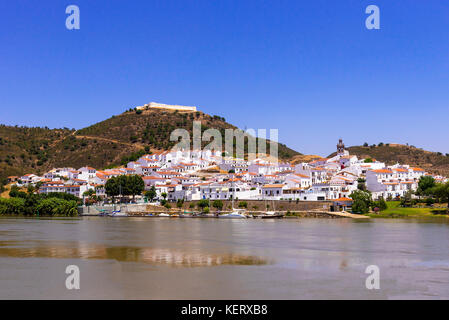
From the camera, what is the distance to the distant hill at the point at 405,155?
104 metres

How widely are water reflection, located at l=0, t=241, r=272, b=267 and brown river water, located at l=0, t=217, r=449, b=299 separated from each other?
4 centimetres

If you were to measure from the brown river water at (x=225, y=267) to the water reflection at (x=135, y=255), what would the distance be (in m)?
0.04

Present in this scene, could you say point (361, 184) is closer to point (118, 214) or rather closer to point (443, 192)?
point (443, 192)

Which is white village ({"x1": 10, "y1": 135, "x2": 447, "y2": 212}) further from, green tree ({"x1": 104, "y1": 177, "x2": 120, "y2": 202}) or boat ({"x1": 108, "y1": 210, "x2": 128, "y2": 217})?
boat ({"x1": 108, "y1": 210, "x2": 128, "y2": 217})

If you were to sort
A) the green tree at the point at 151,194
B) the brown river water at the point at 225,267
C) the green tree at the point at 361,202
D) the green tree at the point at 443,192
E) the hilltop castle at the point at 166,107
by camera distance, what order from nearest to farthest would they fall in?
the brown river water at the point at 225,267
the green tree at the point at 443,192
the green tree at the point at 361,202
the green tree at the point at 151,194
the hilltop castle at the point at 166,107

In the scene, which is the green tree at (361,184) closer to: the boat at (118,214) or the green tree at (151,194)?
the green tree at (151,194)

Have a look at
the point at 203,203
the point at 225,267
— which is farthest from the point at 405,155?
the point at 225,267

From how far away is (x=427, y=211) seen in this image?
5050 centimetres

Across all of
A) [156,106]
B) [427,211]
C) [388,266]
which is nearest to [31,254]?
[388,266]

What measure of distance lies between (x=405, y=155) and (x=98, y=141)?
71.8 meters

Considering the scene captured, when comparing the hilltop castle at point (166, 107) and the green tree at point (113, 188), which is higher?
the hilltop castle at point (166, 107)

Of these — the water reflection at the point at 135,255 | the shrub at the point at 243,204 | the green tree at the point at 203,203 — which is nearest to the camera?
the water reflection at the point at 135,255

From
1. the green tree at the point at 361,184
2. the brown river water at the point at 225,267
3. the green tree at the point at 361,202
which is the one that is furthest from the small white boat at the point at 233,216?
the brown river water at the point at 225,267

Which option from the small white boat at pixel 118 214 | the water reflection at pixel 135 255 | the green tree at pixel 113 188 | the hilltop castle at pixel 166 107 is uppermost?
the hilltop castle at pixel 166 107
